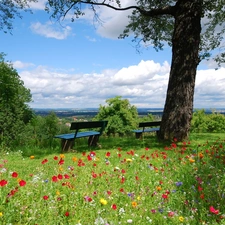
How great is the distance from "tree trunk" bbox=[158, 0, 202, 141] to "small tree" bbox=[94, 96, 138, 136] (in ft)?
64.9

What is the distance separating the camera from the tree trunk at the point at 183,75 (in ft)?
38.3

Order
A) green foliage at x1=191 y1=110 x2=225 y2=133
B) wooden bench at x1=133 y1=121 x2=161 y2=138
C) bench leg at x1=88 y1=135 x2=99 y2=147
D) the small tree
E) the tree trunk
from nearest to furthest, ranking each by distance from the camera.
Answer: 1. the tree trunk
2. bench leg at x1=88 y1=135 x2=99 y2=147
3. wooden bench at x1=133 y1=121 x2=161 y2=138
4. the small tree
5. green foliage at x1=191 y1=110 x2=225 y2=133

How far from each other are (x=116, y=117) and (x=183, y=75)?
20855 mm

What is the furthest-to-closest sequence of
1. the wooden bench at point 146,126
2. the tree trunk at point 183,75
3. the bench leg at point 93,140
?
1. the wooden bench at point 146,126
2. the bench leg at point 93,140
3. the tree trunk at point 183,75

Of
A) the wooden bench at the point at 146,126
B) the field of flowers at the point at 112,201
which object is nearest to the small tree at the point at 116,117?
the wooden bench at the point at 146,126

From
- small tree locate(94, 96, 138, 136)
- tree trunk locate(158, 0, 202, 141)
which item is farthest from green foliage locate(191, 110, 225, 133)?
tree trunk locate(158, 0, 202, 141)

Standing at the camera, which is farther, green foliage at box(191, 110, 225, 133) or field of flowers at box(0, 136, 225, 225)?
green foliage at box(191, 110, 225, 133)

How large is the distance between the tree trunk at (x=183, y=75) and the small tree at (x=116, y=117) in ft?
64.9

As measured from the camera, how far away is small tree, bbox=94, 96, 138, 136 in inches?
1248

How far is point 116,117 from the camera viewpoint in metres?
32.3

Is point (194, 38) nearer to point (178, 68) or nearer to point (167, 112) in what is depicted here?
point (178, 68)

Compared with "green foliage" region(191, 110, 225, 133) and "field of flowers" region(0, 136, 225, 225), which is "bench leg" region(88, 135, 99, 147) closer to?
"field of flowers" region(0, 136, 225, 225)

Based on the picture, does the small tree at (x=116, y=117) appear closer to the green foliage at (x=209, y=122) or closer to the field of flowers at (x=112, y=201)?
the green foliage at (x=209, y=122)

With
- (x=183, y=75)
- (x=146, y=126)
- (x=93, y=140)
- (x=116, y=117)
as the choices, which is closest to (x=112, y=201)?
(x=93, y=140)
